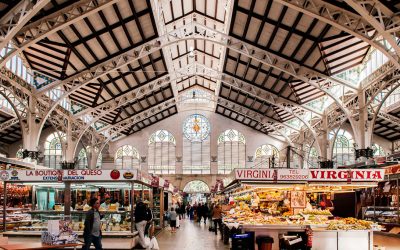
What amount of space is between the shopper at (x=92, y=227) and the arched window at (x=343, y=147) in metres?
32.9

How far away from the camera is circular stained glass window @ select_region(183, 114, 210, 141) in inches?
1785

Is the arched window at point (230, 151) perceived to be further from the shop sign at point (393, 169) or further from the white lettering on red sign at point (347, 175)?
the white lettering on red sign at point (347, 175)

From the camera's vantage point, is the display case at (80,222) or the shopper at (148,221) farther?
the shopper at (148,221)

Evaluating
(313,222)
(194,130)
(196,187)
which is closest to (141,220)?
(313,222)

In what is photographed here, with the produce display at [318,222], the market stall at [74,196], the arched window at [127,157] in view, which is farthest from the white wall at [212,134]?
the produce display at [318,222]

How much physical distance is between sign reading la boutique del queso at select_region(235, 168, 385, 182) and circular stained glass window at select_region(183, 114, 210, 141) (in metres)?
31.3

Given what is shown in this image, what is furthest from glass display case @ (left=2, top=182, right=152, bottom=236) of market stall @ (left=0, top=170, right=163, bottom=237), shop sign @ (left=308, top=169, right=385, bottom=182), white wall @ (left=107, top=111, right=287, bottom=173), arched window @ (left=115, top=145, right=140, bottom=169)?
white wall @ (left=107, top=111, right=287, bottom=173)

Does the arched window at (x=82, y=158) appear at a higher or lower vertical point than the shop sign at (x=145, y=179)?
higher

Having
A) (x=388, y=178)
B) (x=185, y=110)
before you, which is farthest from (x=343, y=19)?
(x=185, y=110)

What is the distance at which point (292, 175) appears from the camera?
13.8m

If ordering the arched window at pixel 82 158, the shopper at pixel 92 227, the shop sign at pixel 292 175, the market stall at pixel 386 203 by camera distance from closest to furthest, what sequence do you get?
the shopper at pixel 92 227, the shop sign at pixel 292 175, the market stall at pixel 386 203, the arched window at pixel 82 158

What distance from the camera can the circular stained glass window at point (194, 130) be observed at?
4534 centimetres

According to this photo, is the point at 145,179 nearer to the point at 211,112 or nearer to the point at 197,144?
the point at 197,144

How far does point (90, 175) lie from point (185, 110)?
100ft
